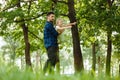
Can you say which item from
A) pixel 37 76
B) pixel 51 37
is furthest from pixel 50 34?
pixel 37 76

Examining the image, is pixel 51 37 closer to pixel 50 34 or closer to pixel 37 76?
pixel 50 34

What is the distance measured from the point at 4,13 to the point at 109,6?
7459mm

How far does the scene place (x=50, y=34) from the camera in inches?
379

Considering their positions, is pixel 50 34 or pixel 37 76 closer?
pixel 37 76

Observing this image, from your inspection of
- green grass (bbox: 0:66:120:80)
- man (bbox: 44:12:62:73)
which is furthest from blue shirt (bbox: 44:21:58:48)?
green grass (bbox: 0:66:120:80)

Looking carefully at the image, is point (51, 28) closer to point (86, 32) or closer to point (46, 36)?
point (46, 36)

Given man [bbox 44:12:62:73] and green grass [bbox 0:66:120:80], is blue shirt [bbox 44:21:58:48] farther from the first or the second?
green grass [bbox 0:66:120:80]

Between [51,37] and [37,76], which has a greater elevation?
[37,76]

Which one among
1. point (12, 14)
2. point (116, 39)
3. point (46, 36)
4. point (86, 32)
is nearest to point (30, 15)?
point (12, 14)

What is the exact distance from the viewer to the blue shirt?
9508 millimetres

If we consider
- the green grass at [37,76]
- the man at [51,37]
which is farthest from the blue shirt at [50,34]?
the green grass at [37,76]

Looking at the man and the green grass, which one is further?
the man

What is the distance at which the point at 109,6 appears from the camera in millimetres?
24422

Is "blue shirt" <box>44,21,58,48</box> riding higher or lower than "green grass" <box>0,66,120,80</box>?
lower
